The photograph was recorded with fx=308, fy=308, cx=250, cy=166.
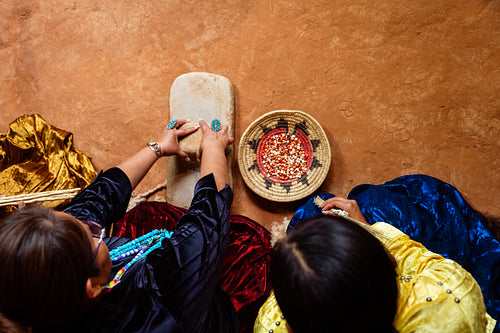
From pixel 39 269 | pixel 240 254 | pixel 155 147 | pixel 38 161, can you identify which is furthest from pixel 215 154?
pixel 38 161

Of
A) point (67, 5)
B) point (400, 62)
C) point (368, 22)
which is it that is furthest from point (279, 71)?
point (67, 5)

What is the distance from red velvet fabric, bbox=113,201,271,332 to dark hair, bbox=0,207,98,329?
917 millimetres

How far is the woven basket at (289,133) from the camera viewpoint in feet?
7.22

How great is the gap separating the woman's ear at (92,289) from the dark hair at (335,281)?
563mm

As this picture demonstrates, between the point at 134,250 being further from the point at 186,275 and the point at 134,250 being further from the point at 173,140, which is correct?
the point at 173,140

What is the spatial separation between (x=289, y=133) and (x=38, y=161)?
1959 millimetres

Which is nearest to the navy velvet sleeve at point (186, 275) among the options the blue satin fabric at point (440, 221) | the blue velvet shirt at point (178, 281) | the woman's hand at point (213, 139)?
the blue velvet shirt at point (178, 281)

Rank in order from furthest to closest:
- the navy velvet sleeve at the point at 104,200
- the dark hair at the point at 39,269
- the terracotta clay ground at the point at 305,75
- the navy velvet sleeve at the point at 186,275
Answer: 1. the terracotta clay ground at the point at 305,75
2. the navy velvet sleeve at the point at 104,200
3. the navy velvet sleeve at the point at 186,275
4. the dark hair at the point at 39,269

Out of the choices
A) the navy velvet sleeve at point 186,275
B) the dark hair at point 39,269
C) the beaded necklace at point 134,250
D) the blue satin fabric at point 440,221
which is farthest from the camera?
the blue satin fabric at point 440,221

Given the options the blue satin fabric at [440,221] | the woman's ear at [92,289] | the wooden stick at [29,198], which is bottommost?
the blue satin fabric at [440,221]

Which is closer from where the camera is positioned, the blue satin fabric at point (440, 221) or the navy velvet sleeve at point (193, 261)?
the navy velvet sleeve at point (193, 261)

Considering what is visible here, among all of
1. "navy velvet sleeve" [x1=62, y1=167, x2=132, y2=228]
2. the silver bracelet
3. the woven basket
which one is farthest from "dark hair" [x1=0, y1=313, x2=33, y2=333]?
the woven basket

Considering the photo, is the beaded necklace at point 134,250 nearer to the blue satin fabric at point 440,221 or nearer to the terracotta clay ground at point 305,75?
the blue satin fabric at point 440,221

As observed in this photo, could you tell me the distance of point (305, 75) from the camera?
8.21 ft
